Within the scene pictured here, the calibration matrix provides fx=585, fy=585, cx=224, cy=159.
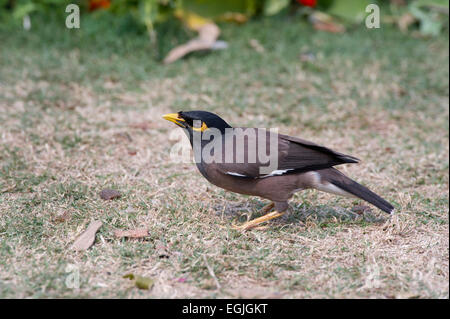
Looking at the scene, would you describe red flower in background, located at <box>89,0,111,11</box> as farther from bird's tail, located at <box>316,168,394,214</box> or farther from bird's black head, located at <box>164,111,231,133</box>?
bird's tail, located at <box>316,168,394,214</box>

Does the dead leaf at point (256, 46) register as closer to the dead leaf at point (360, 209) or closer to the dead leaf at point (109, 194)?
the dead leaf at point (360, 209)

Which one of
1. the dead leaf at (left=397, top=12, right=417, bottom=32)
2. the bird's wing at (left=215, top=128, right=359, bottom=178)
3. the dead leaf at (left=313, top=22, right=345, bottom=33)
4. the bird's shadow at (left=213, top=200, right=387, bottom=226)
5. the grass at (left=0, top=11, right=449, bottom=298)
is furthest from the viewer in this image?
the dead leaf at (left=397, top=12, right=417, bottom=32)

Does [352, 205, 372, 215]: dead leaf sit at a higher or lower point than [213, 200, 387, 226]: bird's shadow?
higher

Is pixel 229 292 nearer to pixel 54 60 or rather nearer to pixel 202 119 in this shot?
pixel 202 119

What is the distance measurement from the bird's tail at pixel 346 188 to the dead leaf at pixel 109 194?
163cm

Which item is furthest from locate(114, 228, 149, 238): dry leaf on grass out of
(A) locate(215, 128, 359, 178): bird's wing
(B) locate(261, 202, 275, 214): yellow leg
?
(B) locate(261, 202, 275, 214): yellow leg

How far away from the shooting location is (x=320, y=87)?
716 cm

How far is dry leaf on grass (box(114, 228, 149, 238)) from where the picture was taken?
4.06 meters

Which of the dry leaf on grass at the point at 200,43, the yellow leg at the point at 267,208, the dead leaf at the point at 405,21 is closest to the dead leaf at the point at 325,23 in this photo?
the dead leaf at the point at 405,21

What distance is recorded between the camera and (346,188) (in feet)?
14.0

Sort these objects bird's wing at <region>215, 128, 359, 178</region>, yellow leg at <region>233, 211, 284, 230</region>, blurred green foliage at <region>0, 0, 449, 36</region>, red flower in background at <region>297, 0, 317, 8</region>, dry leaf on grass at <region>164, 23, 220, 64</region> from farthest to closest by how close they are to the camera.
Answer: red flower in background at <region>297, 0, 317, 8</region> → blurred green foliage at <region>0, 0, 449, 36</region> → dry leaf on grass at <region>164, 23, 220, 64</region> → yellow leg at <region>233, 211, 284, 230</region> → bird's wing at <region>215, 128, 359, 178</region>

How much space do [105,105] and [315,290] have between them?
12.6 ft

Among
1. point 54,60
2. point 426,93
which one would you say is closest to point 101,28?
point 54,60

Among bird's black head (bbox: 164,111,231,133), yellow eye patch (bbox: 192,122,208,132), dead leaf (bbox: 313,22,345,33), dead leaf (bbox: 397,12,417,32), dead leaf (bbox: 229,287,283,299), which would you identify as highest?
dead leaf (bbox: 397,12,417,32)
